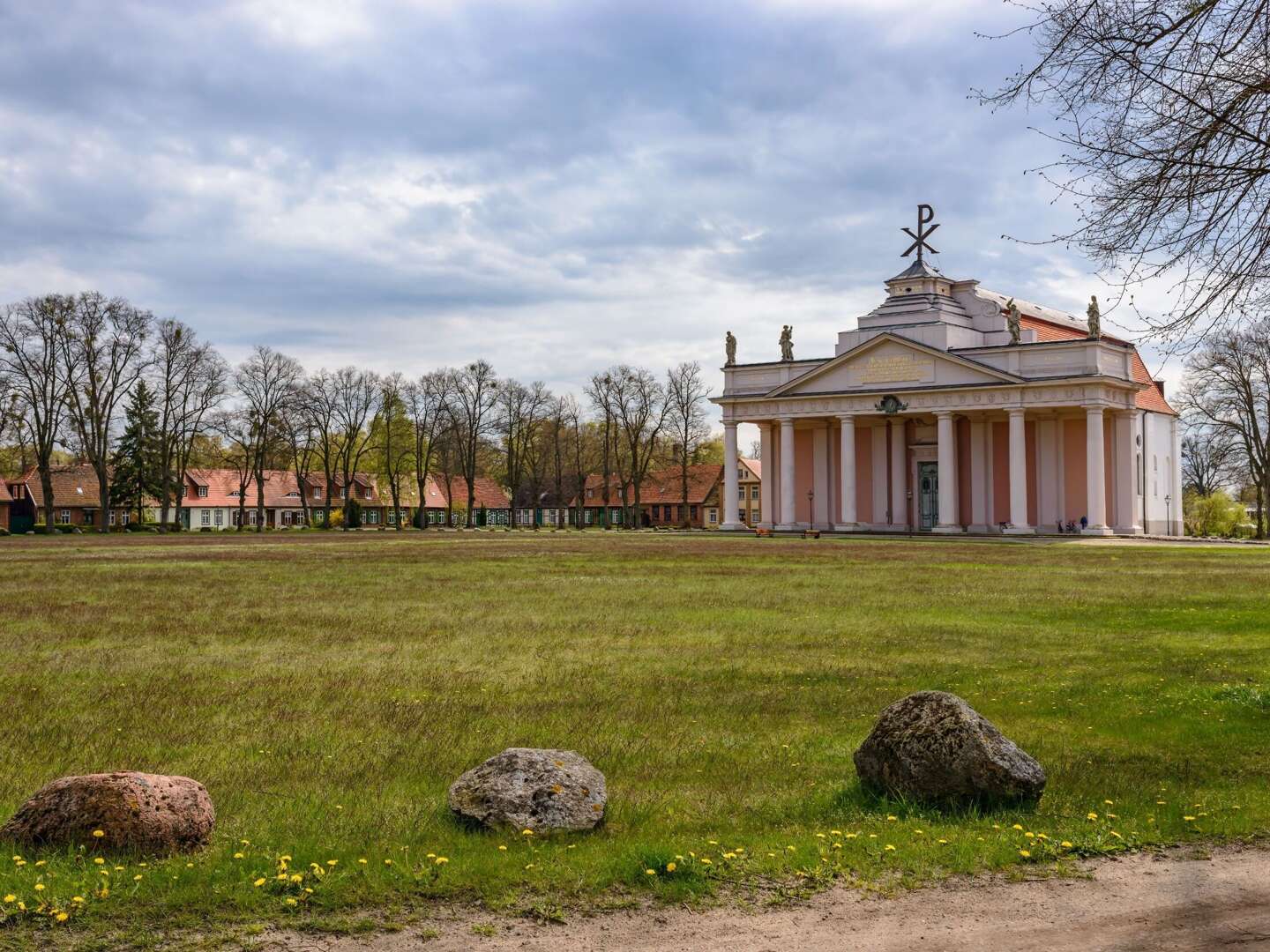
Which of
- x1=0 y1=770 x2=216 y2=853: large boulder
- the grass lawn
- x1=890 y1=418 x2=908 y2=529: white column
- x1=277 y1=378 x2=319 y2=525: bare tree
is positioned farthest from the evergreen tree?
x1=0 y1=770 x2=216 y2=853: large boulder

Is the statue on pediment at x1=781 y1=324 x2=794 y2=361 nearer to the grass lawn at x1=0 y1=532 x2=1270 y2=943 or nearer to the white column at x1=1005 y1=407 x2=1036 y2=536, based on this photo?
the white column at x1=1005 y1=407 x2=1036 y2=536

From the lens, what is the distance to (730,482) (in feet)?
258

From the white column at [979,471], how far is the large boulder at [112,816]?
68.3m

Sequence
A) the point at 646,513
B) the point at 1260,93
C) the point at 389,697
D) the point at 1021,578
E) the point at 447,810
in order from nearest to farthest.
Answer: the point at 447,810
the point at 1260,93
the point at 389,697
the point at 1021,578
the point at 646,513

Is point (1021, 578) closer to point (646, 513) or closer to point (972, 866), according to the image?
point (972, 866)

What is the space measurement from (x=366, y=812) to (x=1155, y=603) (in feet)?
57.5

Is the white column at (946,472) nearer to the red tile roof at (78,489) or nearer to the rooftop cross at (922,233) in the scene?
the rooftop cross at (922,233)

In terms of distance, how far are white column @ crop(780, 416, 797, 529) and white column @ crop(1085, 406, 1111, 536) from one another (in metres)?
17.6

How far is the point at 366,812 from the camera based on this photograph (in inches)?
310

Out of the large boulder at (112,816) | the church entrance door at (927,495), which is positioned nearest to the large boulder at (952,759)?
the large boulder at (112,816)

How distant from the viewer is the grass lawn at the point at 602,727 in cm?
670

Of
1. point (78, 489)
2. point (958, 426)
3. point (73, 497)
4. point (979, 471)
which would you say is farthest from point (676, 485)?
point (73, 497)

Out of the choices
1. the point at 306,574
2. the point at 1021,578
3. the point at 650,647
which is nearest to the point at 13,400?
the point at 306,574

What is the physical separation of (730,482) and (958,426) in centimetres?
1470
